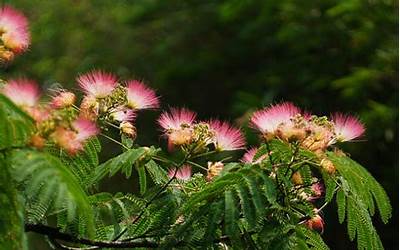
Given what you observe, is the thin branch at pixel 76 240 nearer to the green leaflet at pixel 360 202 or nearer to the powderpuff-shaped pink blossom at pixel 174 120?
the powderpuff-shaped pink blossom at pixel 174 120

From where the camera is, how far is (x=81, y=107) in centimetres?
175

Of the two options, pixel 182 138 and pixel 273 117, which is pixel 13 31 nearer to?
pixel 182 138

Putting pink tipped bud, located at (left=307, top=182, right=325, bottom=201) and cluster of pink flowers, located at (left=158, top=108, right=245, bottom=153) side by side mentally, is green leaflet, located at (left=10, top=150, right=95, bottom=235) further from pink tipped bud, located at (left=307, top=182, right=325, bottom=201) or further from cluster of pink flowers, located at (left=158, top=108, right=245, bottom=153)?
pink tipped bud, located at (left=307, top=182, right=325, bottom=201)

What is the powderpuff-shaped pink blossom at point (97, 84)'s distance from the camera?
1765 mm

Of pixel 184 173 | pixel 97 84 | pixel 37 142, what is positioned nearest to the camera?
pixel 37 142

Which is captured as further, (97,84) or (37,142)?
(97,84)

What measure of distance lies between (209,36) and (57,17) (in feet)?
4.04

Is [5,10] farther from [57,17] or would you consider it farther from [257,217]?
[57,17]

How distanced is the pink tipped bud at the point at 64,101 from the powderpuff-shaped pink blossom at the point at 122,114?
9 cm

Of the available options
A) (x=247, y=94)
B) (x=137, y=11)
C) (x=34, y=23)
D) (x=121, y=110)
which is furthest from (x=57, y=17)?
(x=121, y=110)

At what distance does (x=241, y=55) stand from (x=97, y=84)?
592cm

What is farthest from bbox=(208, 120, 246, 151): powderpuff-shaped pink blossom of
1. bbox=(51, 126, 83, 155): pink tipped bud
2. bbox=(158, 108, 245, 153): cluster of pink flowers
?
bbox=(51, 126, 83, 155): pink tipped bud

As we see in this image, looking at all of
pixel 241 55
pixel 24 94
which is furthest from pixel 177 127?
pixel 241 55

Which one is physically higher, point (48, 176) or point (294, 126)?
point (294, 126)
